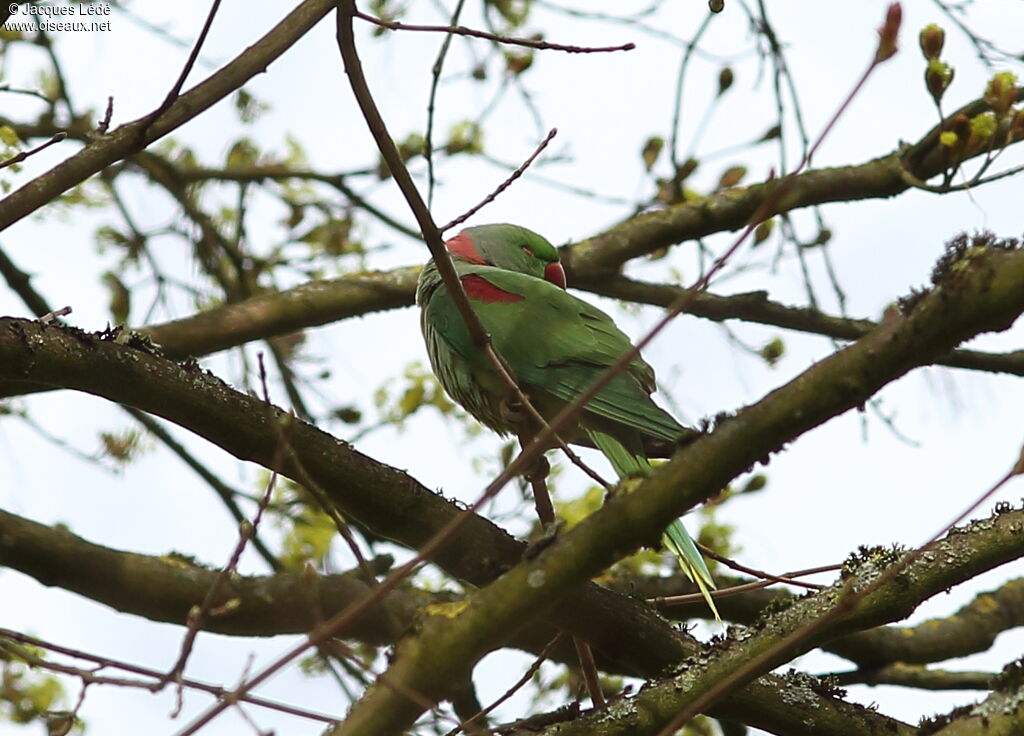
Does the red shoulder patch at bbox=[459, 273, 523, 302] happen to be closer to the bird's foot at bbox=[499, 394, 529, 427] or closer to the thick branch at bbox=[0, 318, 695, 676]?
the bird's foot at bbox=[499, 394, 529, 427]

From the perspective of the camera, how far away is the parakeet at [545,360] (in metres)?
3.67

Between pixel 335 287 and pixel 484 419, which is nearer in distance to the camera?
pixel 484 419

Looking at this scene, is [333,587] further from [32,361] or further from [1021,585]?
[1021,585]

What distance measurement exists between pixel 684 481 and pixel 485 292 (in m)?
2.78

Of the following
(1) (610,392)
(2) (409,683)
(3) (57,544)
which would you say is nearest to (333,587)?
(3) (57,544)

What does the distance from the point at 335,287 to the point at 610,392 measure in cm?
143

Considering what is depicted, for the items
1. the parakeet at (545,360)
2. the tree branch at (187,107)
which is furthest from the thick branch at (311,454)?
the parakeet at (545,360)

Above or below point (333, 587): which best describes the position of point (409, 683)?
below

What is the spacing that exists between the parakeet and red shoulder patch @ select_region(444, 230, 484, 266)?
1.14ft

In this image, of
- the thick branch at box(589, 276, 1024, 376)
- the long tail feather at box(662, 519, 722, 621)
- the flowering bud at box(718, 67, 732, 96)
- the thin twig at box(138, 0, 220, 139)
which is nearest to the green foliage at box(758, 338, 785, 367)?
the thick branch at box(589, 276, 1024, 376)

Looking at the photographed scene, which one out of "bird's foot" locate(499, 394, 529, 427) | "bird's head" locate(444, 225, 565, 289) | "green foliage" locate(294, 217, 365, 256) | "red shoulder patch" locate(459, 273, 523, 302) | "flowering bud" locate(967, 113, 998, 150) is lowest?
"flowering bud" locate(967, 113, 998, 150)

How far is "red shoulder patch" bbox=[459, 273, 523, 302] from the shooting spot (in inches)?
170

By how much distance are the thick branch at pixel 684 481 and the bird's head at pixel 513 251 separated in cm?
319

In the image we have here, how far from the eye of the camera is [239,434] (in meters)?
2.56
